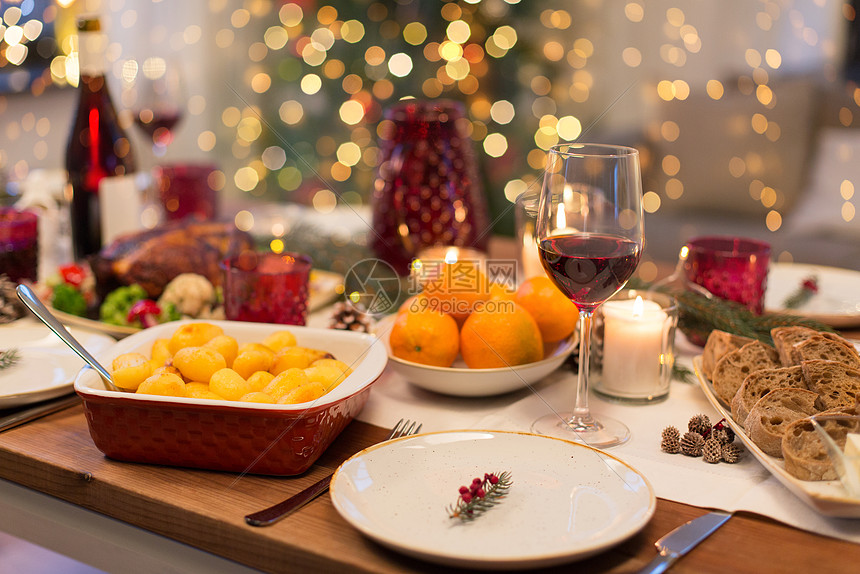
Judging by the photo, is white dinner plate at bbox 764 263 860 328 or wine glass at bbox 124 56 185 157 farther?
wine glass at bbox 124 56 185 157

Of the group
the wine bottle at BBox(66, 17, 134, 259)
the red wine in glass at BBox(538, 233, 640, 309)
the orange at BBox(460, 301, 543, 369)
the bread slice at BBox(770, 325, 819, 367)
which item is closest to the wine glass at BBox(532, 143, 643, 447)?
the red wine in glass at BBox(538, 233, 640, 309)

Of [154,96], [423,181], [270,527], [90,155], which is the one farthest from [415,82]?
[270,527]

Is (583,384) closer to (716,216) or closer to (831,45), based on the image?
(716,216)

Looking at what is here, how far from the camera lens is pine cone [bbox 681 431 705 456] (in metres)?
0.75

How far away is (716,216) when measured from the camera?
10.4 ft

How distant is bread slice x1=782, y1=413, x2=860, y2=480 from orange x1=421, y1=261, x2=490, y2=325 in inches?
14.7

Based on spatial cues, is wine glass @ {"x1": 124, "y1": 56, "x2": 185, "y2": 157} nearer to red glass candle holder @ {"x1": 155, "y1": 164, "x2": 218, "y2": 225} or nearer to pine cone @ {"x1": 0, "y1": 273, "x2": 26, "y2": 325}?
red glass candle holder @ {"x1": 155, "y1": 164, "x2": 218, "y2": 225}

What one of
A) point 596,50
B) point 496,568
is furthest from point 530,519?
point 596,50

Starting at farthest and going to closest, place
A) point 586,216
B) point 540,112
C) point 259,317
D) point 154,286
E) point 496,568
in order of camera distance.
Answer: point 540,112 → point 154,286 → point 259,317 → point 586,216 → point 496,568

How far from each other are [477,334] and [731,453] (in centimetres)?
29

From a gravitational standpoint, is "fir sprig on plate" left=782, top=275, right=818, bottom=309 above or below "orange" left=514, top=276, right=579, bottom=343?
below

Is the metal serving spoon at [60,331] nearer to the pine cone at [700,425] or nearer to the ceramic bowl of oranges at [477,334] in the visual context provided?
the ceramic bowl of oranges at [477,334]

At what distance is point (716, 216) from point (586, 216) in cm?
266

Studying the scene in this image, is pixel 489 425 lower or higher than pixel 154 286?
lower
